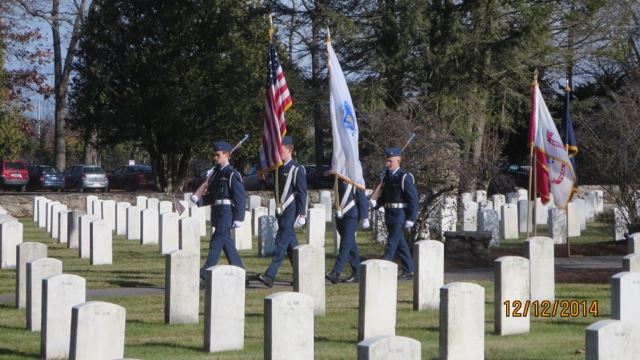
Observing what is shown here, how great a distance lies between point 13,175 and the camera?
58875 millimetres

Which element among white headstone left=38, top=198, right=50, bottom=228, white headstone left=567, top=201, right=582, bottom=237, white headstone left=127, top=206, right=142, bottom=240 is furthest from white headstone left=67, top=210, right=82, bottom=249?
white headstone left=567, top=201, right=582, bottom=237

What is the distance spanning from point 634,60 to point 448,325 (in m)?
38.1

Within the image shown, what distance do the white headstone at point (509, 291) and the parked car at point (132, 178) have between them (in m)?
46.5

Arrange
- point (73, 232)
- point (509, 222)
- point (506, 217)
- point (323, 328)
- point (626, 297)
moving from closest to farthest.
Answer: point (626, 297)
point (323, 328)
point (73, 232)
point (509, 222)
point (506, 217)

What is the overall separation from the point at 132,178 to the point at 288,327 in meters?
50.5

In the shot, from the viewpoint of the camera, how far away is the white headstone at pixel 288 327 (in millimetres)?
9156

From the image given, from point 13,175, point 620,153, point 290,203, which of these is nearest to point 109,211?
point 620,153

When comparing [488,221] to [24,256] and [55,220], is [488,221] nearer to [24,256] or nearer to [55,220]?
[55,220]

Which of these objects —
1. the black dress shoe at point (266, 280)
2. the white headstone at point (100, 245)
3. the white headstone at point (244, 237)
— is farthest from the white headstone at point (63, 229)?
the black dress shoe at point (266, 280)

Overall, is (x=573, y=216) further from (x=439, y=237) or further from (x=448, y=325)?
(x=448, y=325)

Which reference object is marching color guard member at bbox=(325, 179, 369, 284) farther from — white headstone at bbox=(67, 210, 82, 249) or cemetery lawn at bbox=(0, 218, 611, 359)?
white headstone at bbox=(67, 210, 82, 249)

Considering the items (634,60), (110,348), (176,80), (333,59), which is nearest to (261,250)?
(333,59)

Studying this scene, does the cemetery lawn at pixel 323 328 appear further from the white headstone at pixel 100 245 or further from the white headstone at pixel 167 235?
the white headstone at pixel 167 235

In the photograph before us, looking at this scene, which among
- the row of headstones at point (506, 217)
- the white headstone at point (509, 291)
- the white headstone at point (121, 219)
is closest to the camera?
the white headstone at point (509, 291)
